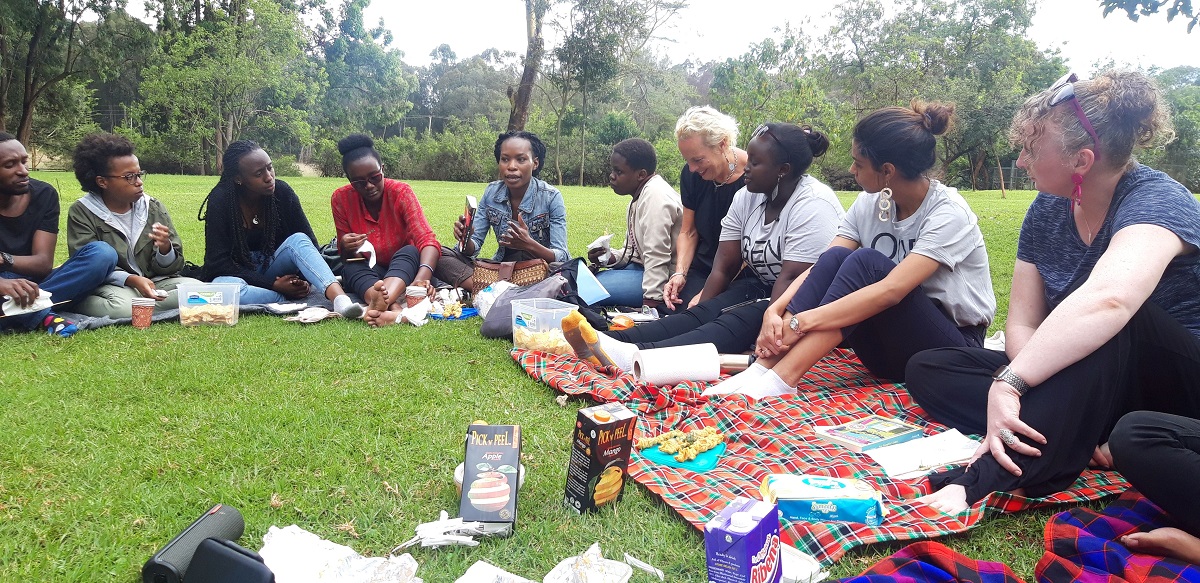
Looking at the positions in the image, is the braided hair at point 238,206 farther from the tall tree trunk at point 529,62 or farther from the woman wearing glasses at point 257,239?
the tall tree trunk at point 529,62

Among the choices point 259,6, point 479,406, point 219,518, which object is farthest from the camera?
point 259,6

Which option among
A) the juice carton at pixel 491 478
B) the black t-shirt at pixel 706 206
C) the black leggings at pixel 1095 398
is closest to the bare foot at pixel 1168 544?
the black leggings at pixel 1095 398

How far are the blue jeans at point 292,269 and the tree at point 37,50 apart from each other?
19.9 meters

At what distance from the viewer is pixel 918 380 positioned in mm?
2854

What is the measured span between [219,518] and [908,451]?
215cm

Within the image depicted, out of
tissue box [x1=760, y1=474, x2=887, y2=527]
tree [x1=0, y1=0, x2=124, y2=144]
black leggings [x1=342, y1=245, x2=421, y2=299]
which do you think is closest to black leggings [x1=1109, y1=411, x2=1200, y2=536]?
tissue box [x1=760, y1=474, x2=887, y2=527]

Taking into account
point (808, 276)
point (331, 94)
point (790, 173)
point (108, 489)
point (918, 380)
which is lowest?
point (108, 489)

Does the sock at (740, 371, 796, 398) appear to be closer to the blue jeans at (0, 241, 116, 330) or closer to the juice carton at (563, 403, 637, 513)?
the juice carton at (563, 403, 637, 513)

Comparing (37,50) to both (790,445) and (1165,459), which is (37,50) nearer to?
(790,445)

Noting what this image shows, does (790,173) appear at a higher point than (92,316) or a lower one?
higher

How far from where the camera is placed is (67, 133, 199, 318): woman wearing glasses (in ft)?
14.8

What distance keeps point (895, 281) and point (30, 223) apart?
4.77m

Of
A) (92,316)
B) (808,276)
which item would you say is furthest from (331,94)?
(808,276)

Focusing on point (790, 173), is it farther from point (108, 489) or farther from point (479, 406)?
point (108, 489)
